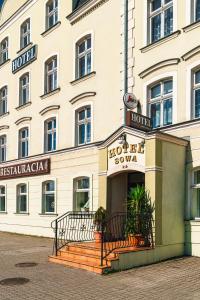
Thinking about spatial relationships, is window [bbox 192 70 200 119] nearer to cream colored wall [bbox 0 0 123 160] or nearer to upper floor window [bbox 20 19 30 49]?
cream colored wall [bbox 0 0 123 160]

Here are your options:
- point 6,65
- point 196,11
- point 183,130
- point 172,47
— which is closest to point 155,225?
point 183,130

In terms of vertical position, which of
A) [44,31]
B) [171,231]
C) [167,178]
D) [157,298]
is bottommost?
[157,298]

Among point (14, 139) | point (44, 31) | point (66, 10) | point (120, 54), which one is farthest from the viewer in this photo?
point (14, 139)

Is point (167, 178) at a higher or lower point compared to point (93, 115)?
lower

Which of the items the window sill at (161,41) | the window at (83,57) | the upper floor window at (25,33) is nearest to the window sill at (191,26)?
the window sill at (161,41)

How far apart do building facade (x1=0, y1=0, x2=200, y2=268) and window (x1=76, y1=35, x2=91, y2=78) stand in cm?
4

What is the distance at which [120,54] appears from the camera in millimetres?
16359

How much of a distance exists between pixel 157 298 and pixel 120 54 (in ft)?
33.8

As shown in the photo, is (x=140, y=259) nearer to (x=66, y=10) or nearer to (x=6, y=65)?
(x=66, y=10)

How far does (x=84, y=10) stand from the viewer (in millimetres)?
18625

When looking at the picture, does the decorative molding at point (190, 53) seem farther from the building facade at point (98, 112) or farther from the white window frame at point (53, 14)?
the white window frame at point (53, 14)

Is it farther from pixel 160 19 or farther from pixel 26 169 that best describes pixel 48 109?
pixel 160 19

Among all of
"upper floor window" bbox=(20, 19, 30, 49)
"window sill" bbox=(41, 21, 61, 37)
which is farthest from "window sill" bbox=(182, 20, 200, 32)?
"upper floor window" bbox=(20, 19, 30, 49)

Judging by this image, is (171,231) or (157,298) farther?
(171,231)
